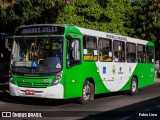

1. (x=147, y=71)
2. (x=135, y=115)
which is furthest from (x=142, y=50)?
(x=135, y=115)

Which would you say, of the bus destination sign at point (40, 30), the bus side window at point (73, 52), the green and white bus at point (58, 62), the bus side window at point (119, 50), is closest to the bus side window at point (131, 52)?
the bus side window at point (119, 50)

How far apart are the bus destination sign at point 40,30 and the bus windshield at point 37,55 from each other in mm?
179

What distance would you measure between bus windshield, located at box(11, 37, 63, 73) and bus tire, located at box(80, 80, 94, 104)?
168 centimetres

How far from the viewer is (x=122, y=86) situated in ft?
58.7

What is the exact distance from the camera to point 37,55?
13.8 m

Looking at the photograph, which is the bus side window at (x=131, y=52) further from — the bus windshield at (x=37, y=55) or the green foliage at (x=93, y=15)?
the bus windshield at (x=37, y=55)

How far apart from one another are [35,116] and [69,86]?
2.43 metres

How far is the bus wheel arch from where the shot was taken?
573 inches

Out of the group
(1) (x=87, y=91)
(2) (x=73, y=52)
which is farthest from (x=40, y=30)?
(1) (x=87, y=91)

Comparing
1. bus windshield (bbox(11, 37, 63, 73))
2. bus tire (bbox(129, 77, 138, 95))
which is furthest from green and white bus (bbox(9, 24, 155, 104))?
bus tire (bbox(129, 77, 138, 95))

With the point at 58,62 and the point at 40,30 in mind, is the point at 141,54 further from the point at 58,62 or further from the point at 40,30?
the point at 58,62

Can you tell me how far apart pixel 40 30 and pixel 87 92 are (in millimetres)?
2796

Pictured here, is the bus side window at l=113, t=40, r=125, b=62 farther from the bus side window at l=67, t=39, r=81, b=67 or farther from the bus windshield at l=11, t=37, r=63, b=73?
the bus windshield at l=11, t=37, r=63, b=73

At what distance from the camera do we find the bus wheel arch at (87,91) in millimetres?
14562
